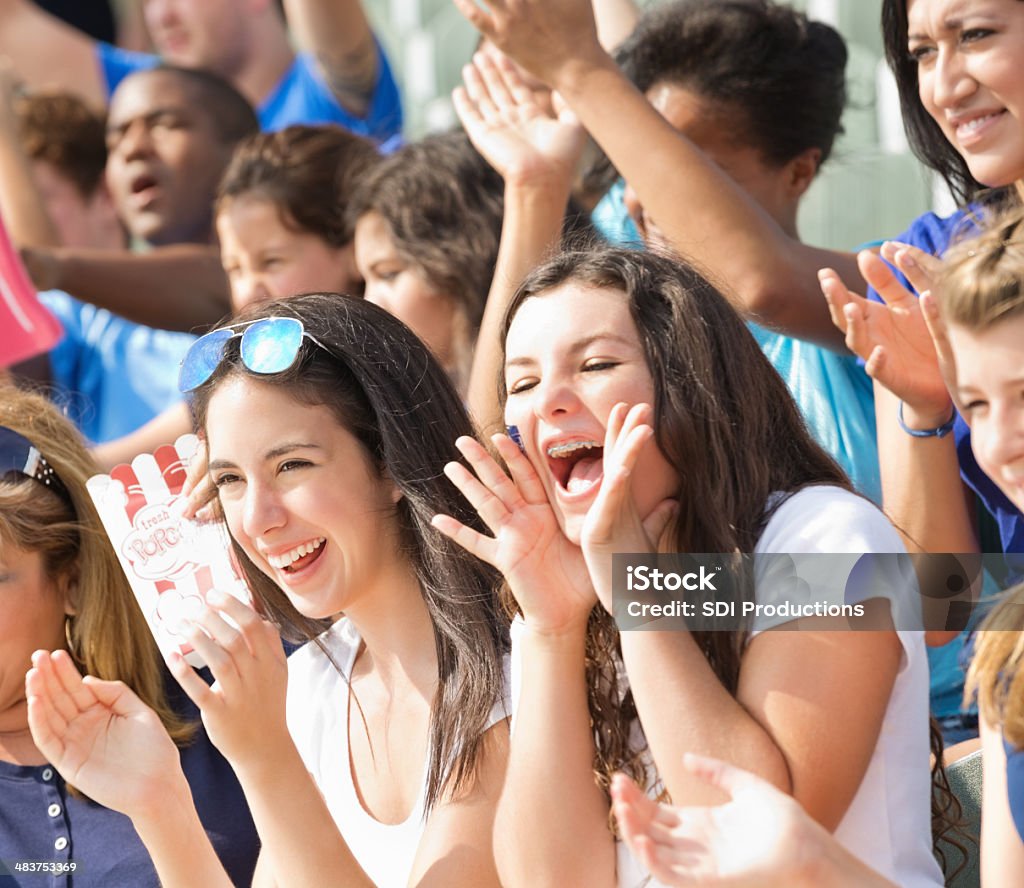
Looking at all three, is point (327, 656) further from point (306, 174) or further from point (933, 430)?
point (306, 174)

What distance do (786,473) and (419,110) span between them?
10.5 feet

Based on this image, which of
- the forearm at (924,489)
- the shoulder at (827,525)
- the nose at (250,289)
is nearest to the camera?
the shoulder at (827,525)

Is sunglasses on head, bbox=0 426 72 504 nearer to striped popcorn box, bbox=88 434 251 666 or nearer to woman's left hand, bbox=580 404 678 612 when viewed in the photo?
striped popcorn box, bbox=88 434 251 666

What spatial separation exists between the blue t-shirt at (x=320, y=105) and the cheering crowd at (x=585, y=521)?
3.36 feet

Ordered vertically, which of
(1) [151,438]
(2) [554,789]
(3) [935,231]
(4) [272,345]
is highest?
(1) [151,438]

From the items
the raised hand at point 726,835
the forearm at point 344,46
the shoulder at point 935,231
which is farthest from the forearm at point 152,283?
the raised hand at point 726,835

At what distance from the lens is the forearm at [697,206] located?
225 cm

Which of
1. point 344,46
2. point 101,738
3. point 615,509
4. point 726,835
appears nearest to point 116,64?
point 344,46

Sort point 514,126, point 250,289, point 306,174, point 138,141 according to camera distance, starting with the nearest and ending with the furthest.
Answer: point 514,126, point 250,289, point 306,174, point 138,141

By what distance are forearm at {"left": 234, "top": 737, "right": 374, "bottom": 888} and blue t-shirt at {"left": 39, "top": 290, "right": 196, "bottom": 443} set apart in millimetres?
1884

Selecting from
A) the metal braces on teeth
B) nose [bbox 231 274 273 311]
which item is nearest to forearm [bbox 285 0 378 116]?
nose [bbox 231 274 273 311]

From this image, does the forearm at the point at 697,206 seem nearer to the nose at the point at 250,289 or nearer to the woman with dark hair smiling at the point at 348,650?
the woman with dark hair smiling at the point at 348,650

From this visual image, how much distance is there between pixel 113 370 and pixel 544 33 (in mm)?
1736

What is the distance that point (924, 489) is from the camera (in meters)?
2.07
